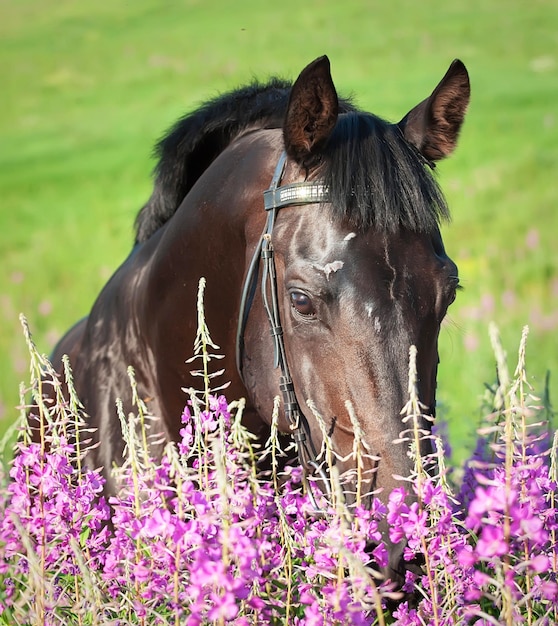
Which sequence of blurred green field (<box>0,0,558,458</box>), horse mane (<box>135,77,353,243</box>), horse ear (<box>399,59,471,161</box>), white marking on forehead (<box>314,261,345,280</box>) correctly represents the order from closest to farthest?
1. white marking on forehead (<box>314,261,345,280</box>)
2. horse ear (<box>399,59,471,161</box>)
3. horse mane (<box>135,77,353,243</box>)
4. blurred green field (<box>0,0,558,458</box>)

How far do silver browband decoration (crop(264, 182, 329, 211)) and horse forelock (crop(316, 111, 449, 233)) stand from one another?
0.14 feet

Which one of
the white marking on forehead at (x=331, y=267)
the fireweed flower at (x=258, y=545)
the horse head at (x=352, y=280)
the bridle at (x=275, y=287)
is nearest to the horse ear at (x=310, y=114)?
the horse head at (x=352, y=280)

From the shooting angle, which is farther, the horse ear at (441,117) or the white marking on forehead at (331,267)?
the horse ear at (441,117)

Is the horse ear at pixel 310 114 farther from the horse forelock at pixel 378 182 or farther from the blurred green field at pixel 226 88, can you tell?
the blurred green field at pixel 226 88

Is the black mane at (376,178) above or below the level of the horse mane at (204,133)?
below

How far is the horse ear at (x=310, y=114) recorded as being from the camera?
283 centimetres

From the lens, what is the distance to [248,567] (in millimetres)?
1876

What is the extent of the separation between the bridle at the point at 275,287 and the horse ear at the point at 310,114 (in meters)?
0.13

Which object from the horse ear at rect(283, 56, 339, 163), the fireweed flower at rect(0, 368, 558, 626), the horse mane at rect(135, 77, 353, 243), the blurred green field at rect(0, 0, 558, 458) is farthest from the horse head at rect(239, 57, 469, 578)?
the blurred green field at rect(0, 0, 558, 458)

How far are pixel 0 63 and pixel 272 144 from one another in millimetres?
23896

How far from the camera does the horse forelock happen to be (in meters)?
2.69

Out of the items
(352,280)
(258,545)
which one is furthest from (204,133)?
(258,545)

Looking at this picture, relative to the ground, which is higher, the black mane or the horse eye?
the black mane

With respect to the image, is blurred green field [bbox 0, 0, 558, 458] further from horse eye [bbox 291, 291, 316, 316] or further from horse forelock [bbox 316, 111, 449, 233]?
horse eye [bbox 291, 291, 316, 316]
